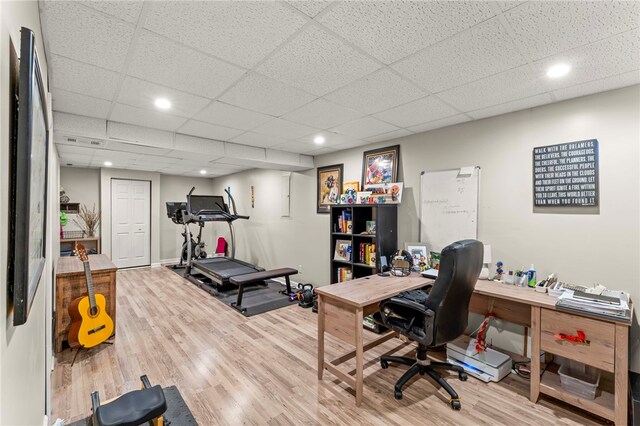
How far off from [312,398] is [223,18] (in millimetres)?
2567

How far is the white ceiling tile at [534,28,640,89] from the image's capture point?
5.55 ft

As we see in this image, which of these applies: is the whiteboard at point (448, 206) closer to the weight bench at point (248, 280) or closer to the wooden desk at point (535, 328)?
the wooden desk at point (535, 328)

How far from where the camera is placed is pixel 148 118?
120 inches

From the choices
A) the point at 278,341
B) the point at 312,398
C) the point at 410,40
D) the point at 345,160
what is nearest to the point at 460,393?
the point at 312,398

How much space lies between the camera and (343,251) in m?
4.07

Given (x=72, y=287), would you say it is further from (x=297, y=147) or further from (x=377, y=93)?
(x=377, y=93)

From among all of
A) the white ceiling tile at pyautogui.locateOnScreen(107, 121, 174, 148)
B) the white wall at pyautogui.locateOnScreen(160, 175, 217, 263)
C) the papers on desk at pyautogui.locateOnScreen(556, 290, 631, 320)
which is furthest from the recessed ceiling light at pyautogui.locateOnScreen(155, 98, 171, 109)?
the white wall at pyautogui.locateOnScreen(160, 175, 217, 263)

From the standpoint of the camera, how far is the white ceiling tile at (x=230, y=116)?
277cm

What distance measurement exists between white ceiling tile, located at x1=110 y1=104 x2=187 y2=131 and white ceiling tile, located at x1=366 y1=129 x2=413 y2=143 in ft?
7.39

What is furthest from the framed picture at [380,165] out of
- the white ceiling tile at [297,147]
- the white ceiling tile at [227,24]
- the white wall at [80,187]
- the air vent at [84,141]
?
the white wall at [80,187]

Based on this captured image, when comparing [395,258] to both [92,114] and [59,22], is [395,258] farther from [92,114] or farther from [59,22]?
[92,114]

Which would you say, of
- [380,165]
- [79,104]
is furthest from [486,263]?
[79,104]

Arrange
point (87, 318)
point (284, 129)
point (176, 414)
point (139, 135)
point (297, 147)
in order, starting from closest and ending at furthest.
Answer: point (176, 414), point (87, 318), point (139, 135), point (284, 129), point (297, 147)

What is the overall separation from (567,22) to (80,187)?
806cm
